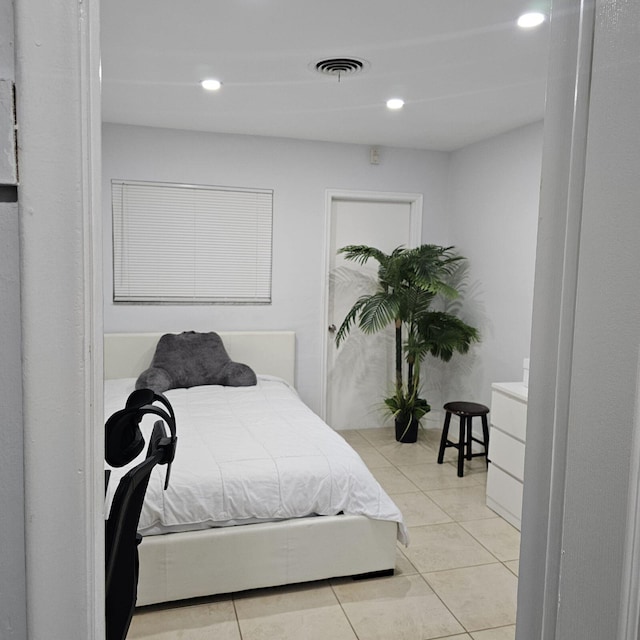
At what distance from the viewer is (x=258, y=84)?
3350 mm

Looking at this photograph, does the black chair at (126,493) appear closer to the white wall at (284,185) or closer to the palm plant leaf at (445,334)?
the white wall at (284,185)

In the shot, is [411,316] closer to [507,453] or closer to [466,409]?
[466,409]

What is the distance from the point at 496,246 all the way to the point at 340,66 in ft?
6.87

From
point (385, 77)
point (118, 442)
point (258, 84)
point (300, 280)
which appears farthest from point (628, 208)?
point (300, 280)

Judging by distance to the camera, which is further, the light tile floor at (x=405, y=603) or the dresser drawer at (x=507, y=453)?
the dresser drawer at (x=507, y=453)

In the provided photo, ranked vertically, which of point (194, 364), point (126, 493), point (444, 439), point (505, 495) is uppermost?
point (126, 493)

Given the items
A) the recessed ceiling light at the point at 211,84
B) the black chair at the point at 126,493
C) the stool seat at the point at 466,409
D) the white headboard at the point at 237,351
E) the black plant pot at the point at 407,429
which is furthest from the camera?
the black plant pot at the point at 407,429

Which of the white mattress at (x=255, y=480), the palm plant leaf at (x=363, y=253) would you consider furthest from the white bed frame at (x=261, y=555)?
the palm plant leaf at (x=363, y=253)

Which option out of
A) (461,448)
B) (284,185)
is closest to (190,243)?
(284,185)

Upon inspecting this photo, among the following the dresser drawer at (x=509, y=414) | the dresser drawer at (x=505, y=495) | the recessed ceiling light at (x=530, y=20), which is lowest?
the dresser drawer at (x=505, y=495)

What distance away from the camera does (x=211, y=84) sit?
334 cm

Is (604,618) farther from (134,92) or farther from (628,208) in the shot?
(134,92)

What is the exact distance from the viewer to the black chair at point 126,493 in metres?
1.15

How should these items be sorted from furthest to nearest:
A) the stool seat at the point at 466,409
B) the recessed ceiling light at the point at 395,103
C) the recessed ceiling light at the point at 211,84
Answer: the stool seat at the point at 466,409
the recessed ceiling light at the point at 395,103
the recessed ceiling light at the point at 211,84
